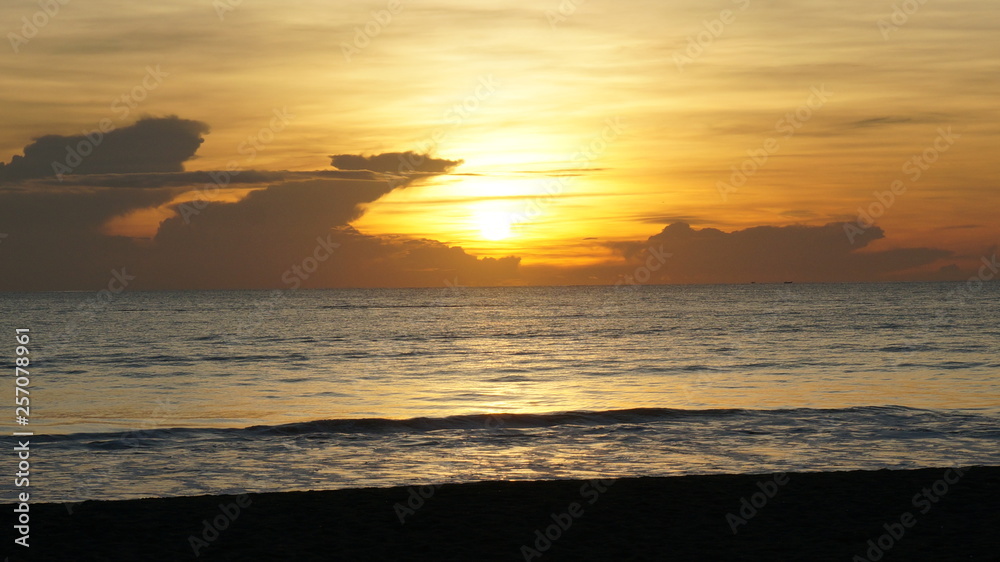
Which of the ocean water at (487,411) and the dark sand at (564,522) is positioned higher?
the dark sand at (564,522)

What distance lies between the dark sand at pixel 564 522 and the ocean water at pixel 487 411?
337cm

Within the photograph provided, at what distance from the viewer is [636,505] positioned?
1178 centimetres

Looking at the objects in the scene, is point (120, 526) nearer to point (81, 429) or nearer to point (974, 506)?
point (974, 506)

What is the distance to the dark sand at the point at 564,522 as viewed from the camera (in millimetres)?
9586

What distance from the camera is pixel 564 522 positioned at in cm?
1097

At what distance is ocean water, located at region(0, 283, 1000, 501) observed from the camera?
1727 cm

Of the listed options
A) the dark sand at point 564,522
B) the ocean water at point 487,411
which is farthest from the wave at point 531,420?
the dark sand at point 564,522

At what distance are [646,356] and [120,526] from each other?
43.1 m

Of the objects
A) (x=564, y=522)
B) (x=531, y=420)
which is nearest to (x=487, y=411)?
(x=531, y=420)

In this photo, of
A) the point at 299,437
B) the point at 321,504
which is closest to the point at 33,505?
the point at 321,504

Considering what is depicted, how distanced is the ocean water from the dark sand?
337cm

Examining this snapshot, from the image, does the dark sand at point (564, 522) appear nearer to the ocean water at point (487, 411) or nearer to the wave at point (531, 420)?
the ocean water at point (487, 411)

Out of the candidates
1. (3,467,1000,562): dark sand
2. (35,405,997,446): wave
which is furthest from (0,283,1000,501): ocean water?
(3,467,1000,562): dark sand

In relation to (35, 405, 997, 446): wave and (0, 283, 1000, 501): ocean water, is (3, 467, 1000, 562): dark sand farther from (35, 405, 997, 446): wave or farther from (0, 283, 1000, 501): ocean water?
(35, 405, 997, 446): wave
